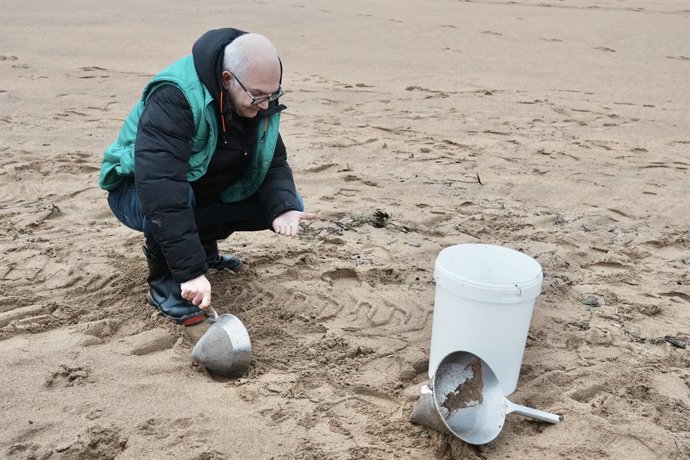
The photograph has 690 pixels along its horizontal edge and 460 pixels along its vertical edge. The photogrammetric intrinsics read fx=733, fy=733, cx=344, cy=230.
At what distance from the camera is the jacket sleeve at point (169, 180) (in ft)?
8.02

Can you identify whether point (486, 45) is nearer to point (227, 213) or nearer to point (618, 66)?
point (618, 66)

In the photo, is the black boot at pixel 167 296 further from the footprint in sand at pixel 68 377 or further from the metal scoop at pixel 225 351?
the footprint in sand at pixel 68 377

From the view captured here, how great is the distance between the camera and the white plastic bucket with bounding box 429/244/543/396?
2312 mm

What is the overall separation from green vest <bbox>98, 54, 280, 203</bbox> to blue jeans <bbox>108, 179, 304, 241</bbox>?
40 mm

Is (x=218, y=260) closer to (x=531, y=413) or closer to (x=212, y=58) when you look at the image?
(x=212, y=58)

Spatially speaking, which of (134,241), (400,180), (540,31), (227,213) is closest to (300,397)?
(227,213)

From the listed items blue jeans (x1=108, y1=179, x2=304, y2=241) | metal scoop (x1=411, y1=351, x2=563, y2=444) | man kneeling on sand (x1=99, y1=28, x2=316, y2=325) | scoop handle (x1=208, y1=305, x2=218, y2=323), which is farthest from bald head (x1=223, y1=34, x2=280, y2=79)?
metal scoop (x1=411, y1=351, x2=563, y2=444)

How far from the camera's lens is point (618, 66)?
24.9 ft

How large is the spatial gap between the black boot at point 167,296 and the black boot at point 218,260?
24cm

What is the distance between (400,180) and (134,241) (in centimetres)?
168

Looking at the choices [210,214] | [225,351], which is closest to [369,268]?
[210,214]

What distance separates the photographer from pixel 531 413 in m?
2.26

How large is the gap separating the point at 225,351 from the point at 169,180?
0.60m

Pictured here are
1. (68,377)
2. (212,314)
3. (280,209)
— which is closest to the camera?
(68,377)
